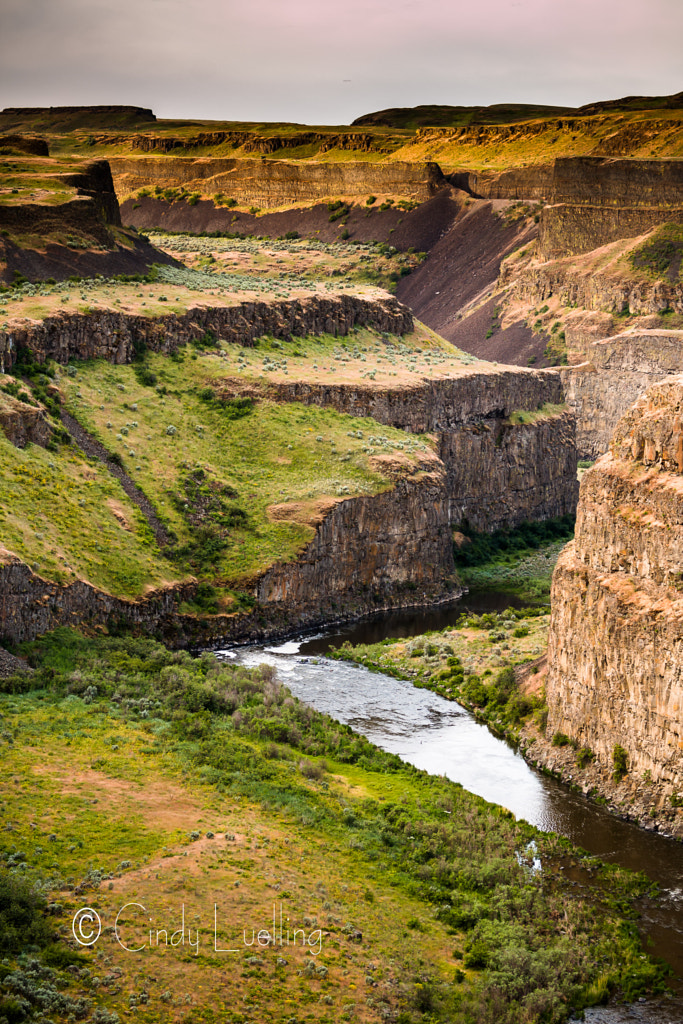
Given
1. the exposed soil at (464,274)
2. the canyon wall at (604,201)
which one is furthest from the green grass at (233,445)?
the exposed soil at (464,274)

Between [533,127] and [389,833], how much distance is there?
16406 centimetres

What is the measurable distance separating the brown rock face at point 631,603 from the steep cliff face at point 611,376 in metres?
75.8

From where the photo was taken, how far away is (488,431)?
10556 centimetres

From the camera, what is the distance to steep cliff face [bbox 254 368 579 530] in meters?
94.9

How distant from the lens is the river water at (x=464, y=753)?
4262 cm

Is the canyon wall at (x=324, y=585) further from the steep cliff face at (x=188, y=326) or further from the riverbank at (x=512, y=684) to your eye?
the steep cliff face at (x=188, y=326)

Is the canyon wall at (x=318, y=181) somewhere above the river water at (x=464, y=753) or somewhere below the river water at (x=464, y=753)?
above

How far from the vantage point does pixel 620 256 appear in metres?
144

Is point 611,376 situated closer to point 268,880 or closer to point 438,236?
point 438,236

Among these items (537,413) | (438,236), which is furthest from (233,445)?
(438,236)

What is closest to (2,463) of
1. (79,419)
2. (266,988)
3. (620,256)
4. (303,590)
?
(79,419)

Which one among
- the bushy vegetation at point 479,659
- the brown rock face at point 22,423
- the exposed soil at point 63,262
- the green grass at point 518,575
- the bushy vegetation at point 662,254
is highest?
the bushy vegetation at point 662,254

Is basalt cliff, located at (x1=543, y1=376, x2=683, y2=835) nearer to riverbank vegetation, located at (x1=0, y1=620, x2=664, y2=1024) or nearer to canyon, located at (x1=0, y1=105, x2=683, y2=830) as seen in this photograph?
canyon, located at (x1=0, y1=105, x2=683, y2=830)

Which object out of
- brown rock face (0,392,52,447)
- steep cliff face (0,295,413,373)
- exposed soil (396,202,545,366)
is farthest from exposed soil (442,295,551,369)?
brown rock face (0,392,52,447)
